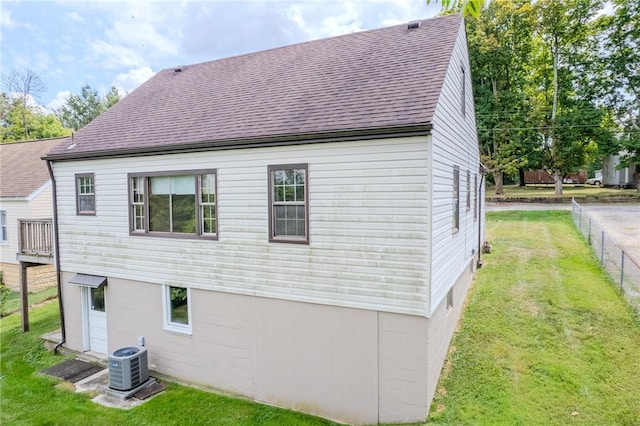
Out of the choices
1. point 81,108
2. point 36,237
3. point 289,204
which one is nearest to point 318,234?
point 289,204

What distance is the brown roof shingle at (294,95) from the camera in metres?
7.22

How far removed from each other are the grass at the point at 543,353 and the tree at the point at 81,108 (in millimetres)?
54586

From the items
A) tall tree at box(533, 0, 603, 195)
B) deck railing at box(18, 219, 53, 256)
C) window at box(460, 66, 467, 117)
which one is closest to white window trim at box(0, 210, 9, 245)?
deck railing at box(18, 219, 53, 256)

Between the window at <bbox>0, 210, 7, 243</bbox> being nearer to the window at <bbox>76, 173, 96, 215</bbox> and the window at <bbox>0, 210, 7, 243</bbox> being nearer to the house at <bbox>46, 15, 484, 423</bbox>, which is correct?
the house at <bbox>46, 15, 484, 423</bbox>

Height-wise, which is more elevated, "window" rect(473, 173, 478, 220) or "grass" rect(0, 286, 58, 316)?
"window" rect(473, 173, 478, 220)

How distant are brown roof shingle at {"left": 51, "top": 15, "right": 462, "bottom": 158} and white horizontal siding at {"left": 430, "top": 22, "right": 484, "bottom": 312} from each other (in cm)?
53

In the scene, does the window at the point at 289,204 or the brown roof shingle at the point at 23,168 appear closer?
the window at the point at 289,204

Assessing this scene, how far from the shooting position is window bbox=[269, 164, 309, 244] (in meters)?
7.39

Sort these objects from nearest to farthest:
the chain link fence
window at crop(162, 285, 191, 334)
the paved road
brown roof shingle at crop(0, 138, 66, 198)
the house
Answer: the house, window at crop(162, 285, 191, 334), the chain link fence, the paved road, brown roof shingle at crop(0, 138, 66, 198)

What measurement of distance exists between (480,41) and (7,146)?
34.0 m

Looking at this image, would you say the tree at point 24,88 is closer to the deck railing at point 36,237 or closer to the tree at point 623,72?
the deck railing at point 36,237

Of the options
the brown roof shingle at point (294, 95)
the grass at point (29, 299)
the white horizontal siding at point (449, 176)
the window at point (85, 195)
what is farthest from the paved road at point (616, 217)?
the grass at point (29, 299)

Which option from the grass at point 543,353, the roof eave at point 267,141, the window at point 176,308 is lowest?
the grass at point 543,353

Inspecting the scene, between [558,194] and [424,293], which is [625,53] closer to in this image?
[558,194]
